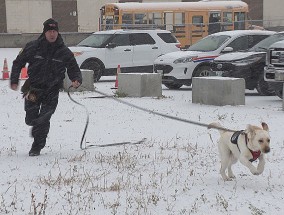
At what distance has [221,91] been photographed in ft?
41.3

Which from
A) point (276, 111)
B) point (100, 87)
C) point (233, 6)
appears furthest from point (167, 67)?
point (233, 6)

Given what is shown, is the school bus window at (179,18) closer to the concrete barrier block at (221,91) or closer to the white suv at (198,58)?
the white suv at (198,58)

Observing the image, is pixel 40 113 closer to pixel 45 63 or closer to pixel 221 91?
pixel 45 63

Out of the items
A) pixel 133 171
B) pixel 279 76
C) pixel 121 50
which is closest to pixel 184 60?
pixel 121 50

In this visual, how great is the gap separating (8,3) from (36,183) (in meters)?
38.5

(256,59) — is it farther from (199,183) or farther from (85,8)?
(85,8)

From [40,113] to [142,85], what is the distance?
7.13 m

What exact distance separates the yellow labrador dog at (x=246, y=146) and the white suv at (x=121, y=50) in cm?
Answer: 1278

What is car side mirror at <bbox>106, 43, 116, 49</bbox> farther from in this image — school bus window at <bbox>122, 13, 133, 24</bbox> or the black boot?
the black boot

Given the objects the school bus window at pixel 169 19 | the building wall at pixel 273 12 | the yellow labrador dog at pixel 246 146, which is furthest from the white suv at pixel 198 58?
the building wall at pixel 273 12

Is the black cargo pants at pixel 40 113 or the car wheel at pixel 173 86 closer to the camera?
the black cargo pants at pixel 40 113

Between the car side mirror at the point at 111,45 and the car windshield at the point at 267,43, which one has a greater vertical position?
the car windshield at the point at 267,43

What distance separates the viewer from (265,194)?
18.6 ft

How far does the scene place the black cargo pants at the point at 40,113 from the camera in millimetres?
7479
